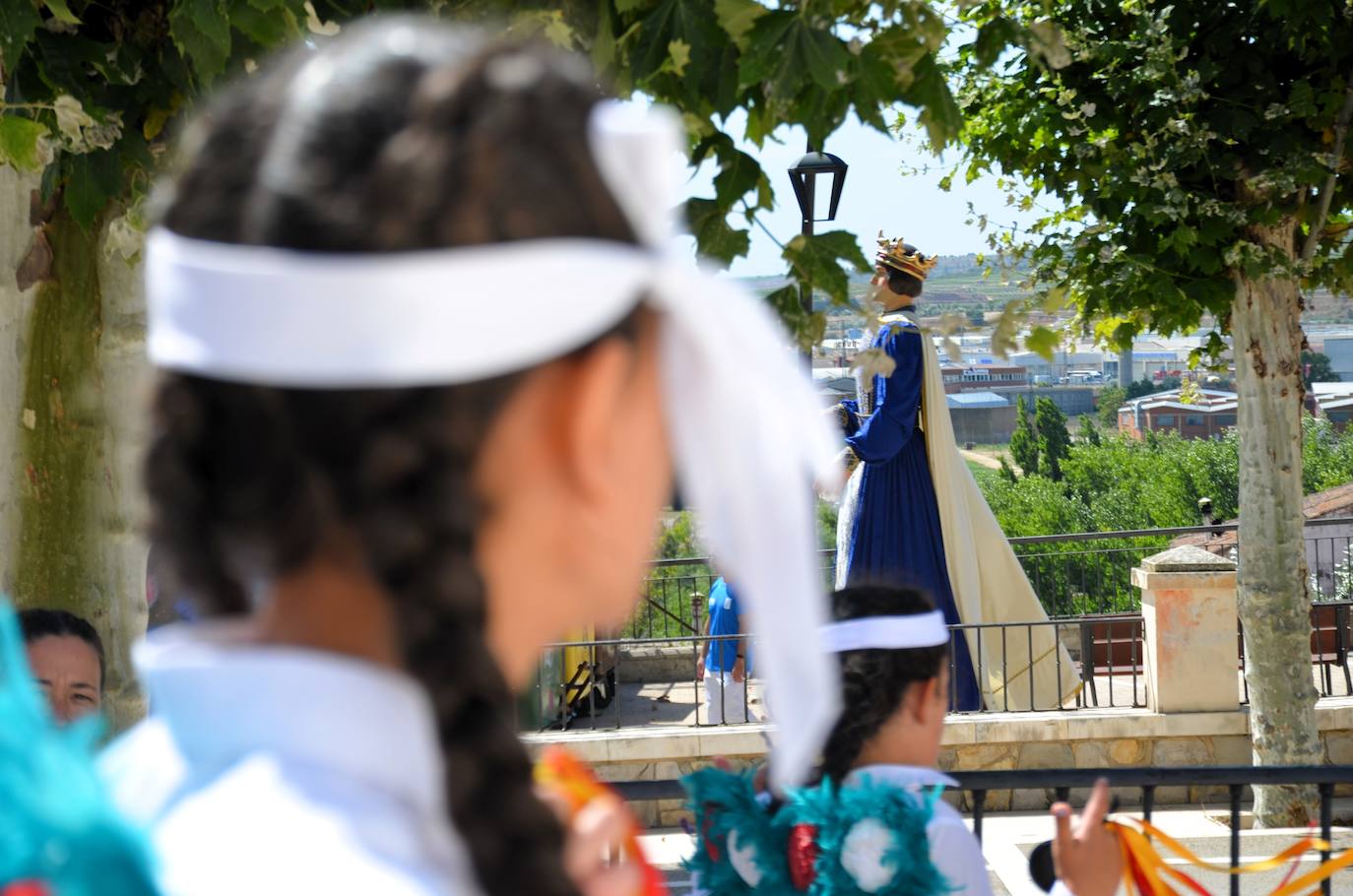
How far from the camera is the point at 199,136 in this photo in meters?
0.69

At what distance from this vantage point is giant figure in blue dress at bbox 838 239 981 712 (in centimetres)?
629

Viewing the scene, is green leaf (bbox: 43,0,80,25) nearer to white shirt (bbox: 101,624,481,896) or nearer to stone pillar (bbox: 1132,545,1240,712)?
white shirt (bbox: 101,624,481,896)

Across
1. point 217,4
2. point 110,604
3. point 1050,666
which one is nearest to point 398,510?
point 217,4

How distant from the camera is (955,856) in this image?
2279 mm

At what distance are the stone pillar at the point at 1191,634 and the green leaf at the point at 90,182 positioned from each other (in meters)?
6.00

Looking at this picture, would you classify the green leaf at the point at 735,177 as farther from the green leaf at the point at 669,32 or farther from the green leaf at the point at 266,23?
the green leaf at the point at 266,23

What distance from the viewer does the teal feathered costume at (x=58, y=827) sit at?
0.60m

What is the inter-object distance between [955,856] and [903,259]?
428cm

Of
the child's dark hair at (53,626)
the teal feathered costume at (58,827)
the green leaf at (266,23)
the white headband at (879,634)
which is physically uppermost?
the green leaf at (266,23)

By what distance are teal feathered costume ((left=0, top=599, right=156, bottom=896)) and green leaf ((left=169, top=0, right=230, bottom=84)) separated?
2.01m

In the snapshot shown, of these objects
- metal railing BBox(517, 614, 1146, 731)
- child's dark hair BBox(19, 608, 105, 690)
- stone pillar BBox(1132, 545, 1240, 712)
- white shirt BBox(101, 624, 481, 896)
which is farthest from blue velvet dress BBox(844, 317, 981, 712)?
white shirt BBox(101, 624, 481, 896)

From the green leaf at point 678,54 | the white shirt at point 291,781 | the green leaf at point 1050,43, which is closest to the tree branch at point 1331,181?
the green leaf at point 1050,43

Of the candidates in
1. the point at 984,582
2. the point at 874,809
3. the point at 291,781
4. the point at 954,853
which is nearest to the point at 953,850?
the point at 954,853

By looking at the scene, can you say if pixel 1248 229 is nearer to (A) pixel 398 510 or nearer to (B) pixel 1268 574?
(B) pixel 1268 574
